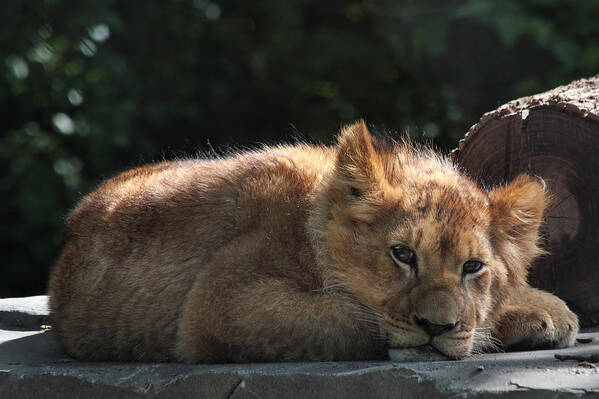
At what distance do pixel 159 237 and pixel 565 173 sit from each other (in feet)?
6.99

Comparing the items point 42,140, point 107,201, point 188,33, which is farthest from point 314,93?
point 107,201

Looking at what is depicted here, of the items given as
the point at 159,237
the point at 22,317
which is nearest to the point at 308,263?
the point at 159,237

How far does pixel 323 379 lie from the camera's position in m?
3.45

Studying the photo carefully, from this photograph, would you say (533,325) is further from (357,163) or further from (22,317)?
(22,317)

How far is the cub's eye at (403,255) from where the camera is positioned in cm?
393

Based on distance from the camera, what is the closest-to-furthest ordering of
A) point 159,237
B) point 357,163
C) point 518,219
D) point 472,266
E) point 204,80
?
point 472,266
point 357,163
point 518,219
point 159,237
point 204,80

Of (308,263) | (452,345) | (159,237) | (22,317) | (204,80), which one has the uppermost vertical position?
(204,80)

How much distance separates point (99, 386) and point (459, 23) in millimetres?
6563

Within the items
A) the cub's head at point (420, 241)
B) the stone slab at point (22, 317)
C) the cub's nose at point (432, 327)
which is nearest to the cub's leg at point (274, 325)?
the cub's head at point (420, 241)

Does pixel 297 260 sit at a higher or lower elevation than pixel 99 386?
higher

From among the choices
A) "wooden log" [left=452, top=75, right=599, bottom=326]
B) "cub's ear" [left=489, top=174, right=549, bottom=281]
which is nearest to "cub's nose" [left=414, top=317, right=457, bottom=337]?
"cub's ear" [left=489, top=174, right=549, bottom=281]

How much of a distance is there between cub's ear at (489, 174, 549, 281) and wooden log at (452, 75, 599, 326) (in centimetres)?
39

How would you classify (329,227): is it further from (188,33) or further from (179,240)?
(188,33)

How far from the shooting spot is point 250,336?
398 cm
